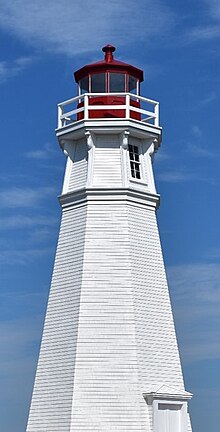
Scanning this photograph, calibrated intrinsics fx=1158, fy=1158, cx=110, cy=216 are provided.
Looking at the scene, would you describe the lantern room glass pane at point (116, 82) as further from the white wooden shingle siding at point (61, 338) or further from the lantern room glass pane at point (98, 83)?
the white wooden shingle siding at point (61, 338)

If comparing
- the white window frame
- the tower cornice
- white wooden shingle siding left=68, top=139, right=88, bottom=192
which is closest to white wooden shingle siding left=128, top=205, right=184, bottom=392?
the tower cornice

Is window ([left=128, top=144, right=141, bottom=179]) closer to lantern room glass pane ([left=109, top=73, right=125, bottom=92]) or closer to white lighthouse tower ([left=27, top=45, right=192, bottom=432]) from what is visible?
white lighthouse tower ([left=27, top=45, right=192, bottom=432])

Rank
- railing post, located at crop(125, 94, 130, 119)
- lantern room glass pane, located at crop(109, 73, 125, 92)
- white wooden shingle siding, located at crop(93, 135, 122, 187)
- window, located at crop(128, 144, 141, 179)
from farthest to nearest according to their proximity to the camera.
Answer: lantern room glass pane, located at crop(109, 73, 125, 92)
window, located at crop(128, 144, 141, 179)
railing post, located at crop(125, 94, 130, 119)
white wooden shingle siding, located at crop(93, 135, 122, 187)

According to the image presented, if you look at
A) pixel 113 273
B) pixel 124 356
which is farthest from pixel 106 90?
pixel 124 356

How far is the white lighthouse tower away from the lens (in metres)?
33.1

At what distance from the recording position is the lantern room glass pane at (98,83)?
1436 inches

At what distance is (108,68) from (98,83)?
0.62 m

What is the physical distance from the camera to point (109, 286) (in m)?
34.1

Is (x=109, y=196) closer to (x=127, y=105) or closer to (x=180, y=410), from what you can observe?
(x=127, y=105)

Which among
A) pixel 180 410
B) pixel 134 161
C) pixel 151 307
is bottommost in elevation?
pixel 180 410

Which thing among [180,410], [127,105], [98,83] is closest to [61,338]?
[180,410]

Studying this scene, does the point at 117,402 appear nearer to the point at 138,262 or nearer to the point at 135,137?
the point at 138,262

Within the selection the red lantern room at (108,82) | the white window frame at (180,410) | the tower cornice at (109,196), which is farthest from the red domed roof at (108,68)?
the white window frame at (180,410)

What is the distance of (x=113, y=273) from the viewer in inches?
1348
